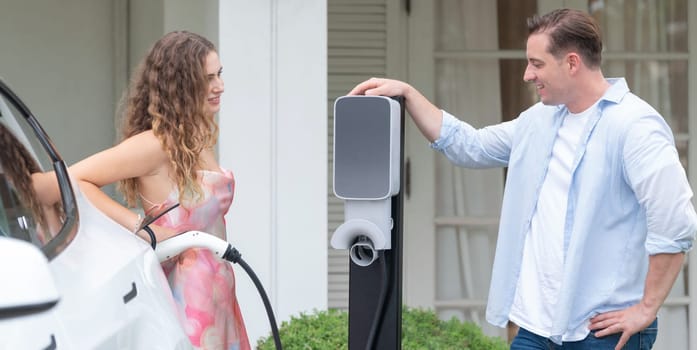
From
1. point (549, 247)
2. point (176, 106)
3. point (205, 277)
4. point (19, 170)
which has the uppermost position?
point (176, 106)

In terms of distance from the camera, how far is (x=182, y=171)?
10.00ft

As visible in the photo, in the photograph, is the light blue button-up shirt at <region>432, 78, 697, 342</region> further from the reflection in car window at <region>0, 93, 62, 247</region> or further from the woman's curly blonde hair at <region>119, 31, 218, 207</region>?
the reflection in car window at <region>0, 93, 62, 247</region>

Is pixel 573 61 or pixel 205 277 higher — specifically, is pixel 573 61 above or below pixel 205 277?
above

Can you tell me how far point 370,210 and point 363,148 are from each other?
13cm

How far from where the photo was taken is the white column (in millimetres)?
4297

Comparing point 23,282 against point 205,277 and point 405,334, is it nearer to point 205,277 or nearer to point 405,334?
point 205,277

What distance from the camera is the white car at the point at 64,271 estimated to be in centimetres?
138

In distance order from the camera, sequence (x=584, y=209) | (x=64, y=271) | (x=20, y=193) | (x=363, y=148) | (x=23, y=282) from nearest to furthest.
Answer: (x=23, y=282)
(x=64, y=271)
(x=20, y=193)
(x=363, y=148)
(x=584, y=209)

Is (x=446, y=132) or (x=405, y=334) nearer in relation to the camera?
(x=446, y=132)

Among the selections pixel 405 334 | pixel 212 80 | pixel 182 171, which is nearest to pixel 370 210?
pixel 182 171

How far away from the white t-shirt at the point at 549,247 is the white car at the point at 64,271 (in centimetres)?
98

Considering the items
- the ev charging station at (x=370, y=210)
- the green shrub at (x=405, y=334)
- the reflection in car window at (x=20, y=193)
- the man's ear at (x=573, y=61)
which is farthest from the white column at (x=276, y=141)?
the reflection in car window at (x=20, y=193)

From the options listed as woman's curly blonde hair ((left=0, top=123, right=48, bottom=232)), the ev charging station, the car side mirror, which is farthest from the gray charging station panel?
the car side mirror

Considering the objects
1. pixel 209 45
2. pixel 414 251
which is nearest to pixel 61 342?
pixel 209 45
